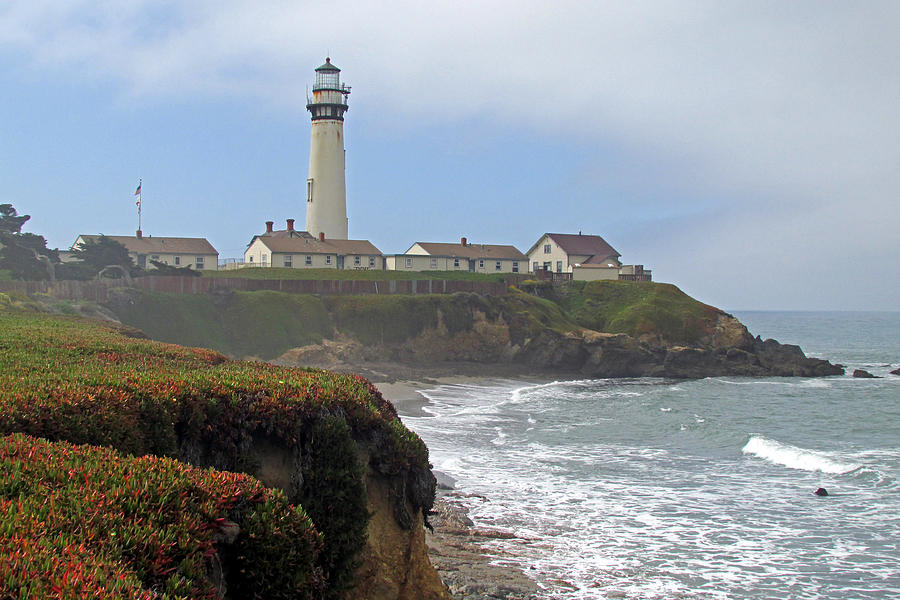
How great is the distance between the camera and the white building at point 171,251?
7494 centimetres

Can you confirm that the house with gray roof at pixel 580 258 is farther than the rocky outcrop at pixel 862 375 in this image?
Yes

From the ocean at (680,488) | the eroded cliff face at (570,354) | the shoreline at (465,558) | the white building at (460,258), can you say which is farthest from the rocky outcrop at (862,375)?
the shoreline at (465,558)

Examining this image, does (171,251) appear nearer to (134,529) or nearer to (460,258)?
(460,258)

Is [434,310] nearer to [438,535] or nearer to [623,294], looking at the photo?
[623,294]

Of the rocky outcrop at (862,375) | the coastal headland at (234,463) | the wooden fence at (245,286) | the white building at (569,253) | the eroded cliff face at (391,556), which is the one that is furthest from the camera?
the white building at (569,253)

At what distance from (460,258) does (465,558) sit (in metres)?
67.2

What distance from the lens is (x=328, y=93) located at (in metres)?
73.0

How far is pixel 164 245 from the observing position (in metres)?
77.0

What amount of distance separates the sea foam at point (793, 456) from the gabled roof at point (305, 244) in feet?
169

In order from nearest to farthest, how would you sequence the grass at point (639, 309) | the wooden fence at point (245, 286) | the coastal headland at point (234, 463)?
the coastal headland at point (234, 463) → the wooden fence at point (245, 286) → the grass at point (639, 309)

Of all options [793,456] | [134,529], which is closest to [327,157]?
[793,456]

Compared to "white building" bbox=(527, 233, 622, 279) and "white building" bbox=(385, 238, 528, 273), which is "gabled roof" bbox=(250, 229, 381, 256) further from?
"white building" bbox=(527, 233, 622, 279)

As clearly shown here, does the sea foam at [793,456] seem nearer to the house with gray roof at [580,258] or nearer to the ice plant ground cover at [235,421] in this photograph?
the ice plant ground cover at [235,421]

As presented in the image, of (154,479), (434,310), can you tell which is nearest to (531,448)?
(154,479)
